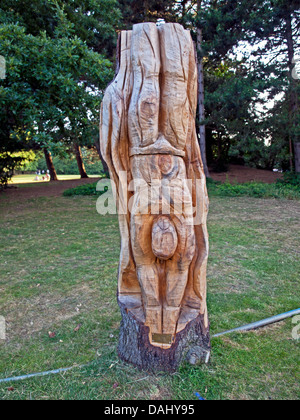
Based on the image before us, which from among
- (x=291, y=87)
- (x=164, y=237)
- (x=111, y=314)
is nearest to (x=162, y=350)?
(x=164, y=237)

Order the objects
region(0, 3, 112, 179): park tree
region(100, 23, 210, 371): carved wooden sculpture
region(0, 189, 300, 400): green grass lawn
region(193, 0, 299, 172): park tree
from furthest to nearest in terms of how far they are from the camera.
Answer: region(193, 0, 299, 172): park tree, region(0, 3, 112, 179): park tree, region(0, 189, 300, 400): green grass lawn, region(100, 23, 210, 371): carved wooden sculpture

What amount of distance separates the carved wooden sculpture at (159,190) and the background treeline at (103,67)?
4178mm

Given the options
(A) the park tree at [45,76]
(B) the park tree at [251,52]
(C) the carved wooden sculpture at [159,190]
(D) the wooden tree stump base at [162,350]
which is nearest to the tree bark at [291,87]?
(B) the park tree at [251,52]

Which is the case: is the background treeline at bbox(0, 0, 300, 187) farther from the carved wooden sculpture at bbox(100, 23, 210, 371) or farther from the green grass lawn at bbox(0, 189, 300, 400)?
the carved wooden sculpture at bbox(100, 23, 210, 371)

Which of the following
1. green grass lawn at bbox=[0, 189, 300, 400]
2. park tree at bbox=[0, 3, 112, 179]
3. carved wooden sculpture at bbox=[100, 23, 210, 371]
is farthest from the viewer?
park tree at bbox=[0, 3, 112, 179]

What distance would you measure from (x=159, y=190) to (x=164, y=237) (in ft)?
1.04

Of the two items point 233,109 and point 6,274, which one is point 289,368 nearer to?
point 6,274

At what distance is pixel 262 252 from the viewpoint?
4953mm

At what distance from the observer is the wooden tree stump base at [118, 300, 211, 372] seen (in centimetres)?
215

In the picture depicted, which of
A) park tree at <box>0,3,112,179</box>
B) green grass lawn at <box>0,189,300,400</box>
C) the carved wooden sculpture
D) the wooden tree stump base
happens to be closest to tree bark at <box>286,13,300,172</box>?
green grass lawn at <box>0,189,300,400</box>

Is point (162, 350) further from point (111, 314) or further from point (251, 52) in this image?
point (251, 52)

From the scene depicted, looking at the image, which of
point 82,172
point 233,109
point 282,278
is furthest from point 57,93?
point 82,172

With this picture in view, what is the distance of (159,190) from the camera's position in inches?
76.8

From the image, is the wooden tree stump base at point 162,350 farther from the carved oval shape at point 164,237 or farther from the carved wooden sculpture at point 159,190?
the carved oval shape at point 164,237
